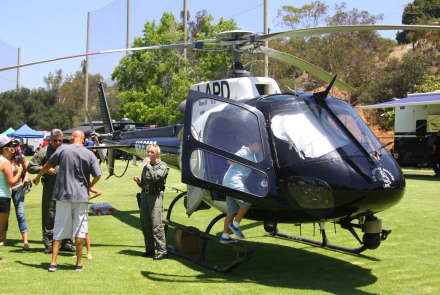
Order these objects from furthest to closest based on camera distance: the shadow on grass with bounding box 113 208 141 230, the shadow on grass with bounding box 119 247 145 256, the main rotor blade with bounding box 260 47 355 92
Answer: the shadow on grass with bounding box 113 208 141 230 → the shadow on grass with bounding box 119 247 145 256 → the main rotor blade with bounding box 260 47 355 92

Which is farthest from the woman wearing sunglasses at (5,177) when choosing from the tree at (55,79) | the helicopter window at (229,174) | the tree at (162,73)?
the tree at (55,79)

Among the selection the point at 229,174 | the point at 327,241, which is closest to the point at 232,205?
the point at 229,174

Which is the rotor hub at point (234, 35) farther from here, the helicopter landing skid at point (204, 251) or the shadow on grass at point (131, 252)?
the shadow on grass at point (131, 252)

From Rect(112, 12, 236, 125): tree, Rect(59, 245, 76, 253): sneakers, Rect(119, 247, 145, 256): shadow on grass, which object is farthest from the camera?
Rect(112, 12, 236, 125): tree

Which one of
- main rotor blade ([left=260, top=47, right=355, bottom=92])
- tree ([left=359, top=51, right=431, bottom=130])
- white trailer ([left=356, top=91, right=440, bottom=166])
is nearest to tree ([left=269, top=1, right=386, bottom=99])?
tree ([left=359, top=51, right=431, bottom=130])

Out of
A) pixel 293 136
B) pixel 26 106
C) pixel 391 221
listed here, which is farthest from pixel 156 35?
pixel 26 106

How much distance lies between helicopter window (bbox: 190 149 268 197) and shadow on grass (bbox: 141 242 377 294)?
3.28 ft

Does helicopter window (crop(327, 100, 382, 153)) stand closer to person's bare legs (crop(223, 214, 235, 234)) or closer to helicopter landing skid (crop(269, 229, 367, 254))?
helicopter landing skid (crop(269, 229, 367, 254))

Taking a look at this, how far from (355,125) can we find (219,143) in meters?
1.61

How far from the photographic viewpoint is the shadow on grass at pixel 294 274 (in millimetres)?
5091

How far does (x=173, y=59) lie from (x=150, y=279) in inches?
1103

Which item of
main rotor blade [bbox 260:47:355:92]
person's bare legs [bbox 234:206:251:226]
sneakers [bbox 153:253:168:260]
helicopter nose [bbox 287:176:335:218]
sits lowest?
sneakers [bbox 153:253:168:260]

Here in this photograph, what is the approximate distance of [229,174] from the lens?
5.36 m

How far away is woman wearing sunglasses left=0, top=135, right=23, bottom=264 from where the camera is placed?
607 cm
